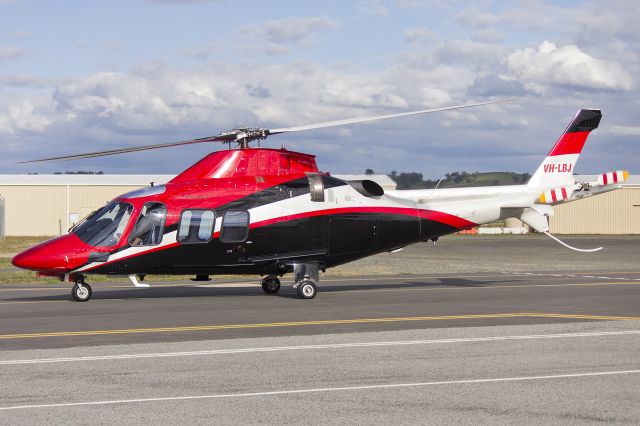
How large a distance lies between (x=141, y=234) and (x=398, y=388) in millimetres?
12655

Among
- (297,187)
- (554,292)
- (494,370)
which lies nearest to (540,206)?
(554,292)

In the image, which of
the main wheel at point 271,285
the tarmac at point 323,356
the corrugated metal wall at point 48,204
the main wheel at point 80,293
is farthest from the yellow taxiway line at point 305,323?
the corrugated metal wall at point 48,204

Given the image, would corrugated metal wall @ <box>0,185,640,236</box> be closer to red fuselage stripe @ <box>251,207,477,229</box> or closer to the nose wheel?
red fuselage stripe @ <box>251,207,477,229</box>

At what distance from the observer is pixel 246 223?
23.4 m

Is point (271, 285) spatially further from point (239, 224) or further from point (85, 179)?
point (85, 179)

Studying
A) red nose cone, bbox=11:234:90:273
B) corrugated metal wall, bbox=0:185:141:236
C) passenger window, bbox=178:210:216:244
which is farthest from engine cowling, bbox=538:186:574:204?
corrugated metal wall, bbox=0:185:141:236

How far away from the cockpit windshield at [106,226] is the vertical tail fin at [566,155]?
11877 millimetres

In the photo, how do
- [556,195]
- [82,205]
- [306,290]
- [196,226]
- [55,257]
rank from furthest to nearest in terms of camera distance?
1. [82,205]
2. [556,195]
3. [306,290]
4. [196,226]
5. [55,257]

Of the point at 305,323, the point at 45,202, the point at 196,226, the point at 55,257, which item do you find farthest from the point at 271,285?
the point at 45,202

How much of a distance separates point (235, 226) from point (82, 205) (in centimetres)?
6055

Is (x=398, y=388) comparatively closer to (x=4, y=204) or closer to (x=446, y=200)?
(x=446, y=200)

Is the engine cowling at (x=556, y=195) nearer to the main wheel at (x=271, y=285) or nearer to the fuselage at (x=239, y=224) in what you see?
the fuselage at (x=239, y=224)

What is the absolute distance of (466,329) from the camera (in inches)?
678

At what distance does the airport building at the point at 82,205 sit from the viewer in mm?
79562
